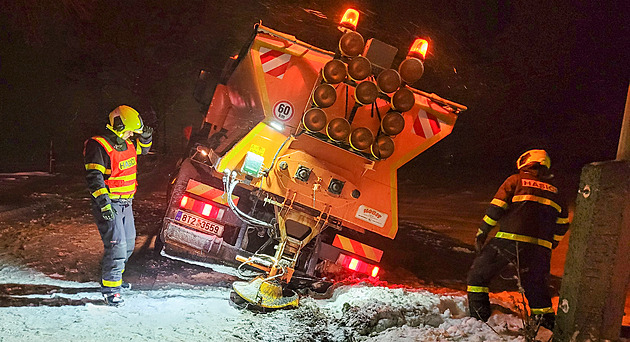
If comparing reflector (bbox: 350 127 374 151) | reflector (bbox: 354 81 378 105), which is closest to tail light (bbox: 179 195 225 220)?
reflector (bbox: 350 127 374 151)

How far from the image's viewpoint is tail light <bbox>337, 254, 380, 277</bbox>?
5469mm

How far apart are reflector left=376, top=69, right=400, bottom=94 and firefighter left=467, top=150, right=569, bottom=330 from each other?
1312 millimetres

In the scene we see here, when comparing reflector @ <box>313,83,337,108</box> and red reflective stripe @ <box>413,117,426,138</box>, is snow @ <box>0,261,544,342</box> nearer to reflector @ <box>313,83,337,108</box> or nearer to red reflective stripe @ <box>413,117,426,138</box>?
red reflective stripe @ <box>413,117,426,138</box>

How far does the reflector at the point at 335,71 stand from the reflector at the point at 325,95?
0.22 ft

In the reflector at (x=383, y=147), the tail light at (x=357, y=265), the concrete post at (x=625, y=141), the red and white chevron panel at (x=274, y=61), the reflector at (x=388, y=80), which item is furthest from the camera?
the tail light at (x=357, y=265)

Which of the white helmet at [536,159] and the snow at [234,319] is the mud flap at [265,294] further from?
the white helmet at [536,159]

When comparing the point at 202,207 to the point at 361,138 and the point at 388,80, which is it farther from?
the point at 388,80

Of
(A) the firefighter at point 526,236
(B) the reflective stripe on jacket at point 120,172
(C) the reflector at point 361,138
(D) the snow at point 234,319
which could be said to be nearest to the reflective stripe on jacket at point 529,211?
(A) the firefighter at point 526,236

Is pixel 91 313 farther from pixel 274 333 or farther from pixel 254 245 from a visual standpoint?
pixel 254 245

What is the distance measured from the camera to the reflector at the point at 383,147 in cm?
468

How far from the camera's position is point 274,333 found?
4.14 metres

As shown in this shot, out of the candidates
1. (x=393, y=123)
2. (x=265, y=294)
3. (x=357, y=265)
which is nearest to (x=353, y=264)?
(x=357, y=265)

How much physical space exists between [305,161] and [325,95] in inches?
28.6

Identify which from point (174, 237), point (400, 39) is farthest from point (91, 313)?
point (400, 39)
